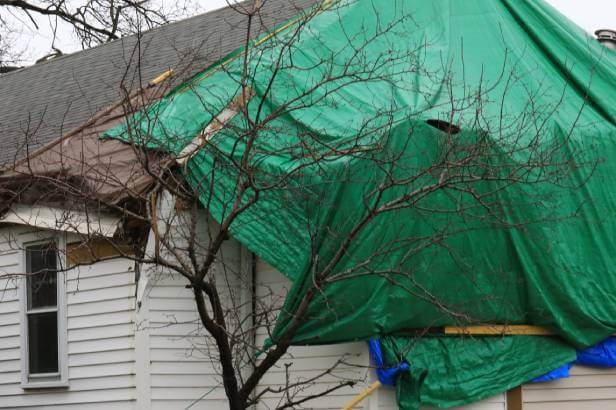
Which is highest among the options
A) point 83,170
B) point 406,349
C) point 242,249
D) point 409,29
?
point 409,29

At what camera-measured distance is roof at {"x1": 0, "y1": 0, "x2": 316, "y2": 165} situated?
13.4 metres

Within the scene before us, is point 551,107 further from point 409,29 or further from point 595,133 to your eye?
point 409,29

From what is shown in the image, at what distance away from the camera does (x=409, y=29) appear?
11.2m

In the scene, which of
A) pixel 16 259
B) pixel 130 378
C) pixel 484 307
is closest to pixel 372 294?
pixel 484 307

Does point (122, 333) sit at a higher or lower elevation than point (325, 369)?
higher

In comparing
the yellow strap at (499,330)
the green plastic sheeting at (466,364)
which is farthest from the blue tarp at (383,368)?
the yellow strap at (499,330)

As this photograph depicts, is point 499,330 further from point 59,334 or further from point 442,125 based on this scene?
point 59,334

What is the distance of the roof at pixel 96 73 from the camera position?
528 inches

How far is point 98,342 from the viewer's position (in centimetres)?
1113

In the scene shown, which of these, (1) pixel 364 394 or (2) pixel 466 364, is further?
(2) pixel 466 364

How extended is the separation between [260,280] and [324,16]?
2868 mm

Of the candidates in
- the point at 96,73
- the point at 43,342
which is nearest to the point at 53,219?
the point at 43,342

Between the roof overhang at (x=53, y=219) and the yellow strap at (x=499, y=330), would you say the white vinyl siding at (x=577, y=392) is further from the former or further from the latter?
the roof overhang at (x=53, y=219)

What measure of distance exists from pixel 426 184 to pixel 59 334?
4.73 metres
